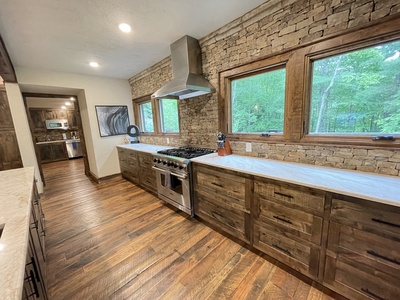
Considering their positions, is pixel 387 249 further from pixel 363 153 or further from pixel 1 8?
pixel 1 8

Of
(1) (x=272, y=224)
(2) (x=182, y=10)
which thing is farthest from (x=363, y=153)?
(2) (x=182, y=10)

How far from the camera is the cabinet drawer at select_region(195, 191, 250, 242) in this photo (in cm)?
187

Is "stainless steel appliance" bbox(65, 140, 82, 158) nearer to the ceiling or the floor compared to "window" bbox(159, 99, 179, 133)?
nearer to the floor

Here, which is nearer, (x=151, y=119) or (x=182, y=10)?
(x=182, y=10)

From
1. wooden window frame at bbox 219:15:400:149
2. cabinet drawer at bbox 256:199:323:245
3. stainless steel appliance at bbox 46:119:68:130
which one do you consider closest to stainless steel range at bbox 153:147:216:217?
wooden window frame at bbox 219:15:400:149

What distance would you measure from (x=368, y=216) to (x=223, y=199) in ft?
4.11

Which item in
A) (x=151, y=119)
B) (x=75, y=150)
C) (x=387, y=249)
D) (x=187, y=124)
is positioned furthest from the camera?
(x=75, y=150)

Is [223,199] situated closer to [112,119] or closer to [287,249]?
[287,249]

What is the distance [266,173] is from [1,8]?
10.2ft

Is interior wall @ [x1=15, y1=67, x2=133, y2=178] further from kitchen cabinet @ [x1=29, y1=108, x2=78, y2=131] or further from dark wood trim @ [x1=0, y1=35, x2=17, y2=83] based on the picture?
kitchen cabinet @ [x1=29, y1=108, x2=78, y2=131]

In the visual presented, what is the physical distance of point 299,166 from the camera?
179cm

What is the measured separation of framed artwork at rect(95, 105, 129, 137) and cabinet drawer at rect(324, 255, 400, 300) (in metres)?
4.75

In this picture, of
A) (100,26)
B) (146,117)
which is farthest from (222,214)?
(146,117)

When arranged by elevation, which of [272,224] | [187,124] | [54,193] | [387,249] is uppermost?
[187,124]
